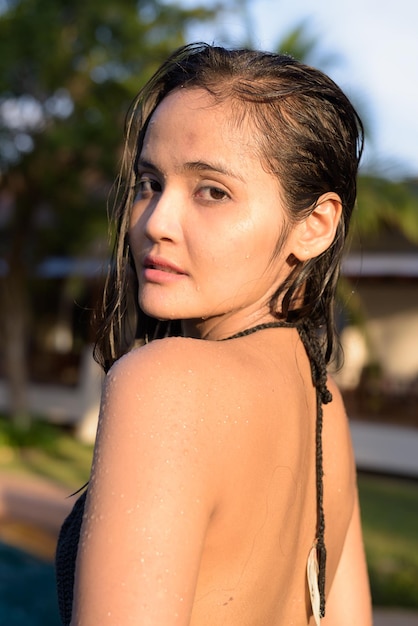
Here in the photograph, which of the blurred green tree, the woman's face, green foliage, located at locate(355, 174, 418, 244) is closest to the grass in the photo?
the blurred green tree

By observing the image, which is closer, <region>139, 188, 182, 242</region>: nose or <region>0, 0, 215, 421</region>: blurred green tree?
<region>139, 188, 182, 242</region>: nose

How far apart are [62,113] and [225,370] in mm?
12245

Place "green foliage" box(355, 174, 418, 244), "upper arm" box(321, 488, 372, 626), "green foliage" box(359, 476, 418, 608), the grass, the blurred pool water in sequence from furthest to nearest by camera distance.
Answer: "green foliage" box(355, 174, 418, 244) → the blurred pool water → the grass → "green foliage" box(359, 476, 418, 608) → "upper arm" box(321, 488, 372, 626)

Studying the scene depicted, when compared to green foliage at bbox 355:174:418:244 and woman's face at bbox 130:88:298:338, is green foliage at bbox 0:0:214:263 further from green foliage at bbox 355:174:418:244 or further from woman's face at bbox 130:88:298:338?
woman's face at bbox 130:88:298:338

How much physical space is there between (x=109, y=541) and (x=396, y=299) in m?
15.7

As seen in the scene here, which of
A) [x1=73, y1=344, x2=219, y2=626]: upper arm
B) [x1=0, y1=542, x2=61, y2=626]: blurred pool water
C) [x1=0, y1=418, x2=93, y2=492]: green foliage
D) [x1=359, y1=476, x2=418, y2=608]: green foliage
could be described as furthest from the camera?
[x1=0, y1=418, x2=93, y2=492]: green foliage

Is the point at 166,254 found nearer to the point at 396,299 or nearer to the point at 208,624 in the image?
the point at 208,624

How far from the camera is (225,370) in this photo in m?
1.12

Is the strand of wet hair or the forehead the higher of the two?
the forehead

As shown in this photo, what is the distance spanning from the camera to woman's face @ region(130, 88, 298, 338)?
129cm

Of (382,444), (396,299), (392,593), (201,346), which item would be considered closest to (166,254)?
(201,346)

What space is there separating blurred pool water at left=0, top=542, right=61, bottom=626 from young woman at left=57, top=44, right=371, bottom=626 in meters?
6.08

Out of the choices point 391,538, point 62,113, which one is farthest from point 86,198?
point 391,538

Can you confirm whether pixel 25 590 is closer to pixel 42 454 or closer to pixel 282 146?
pixel 42 454
